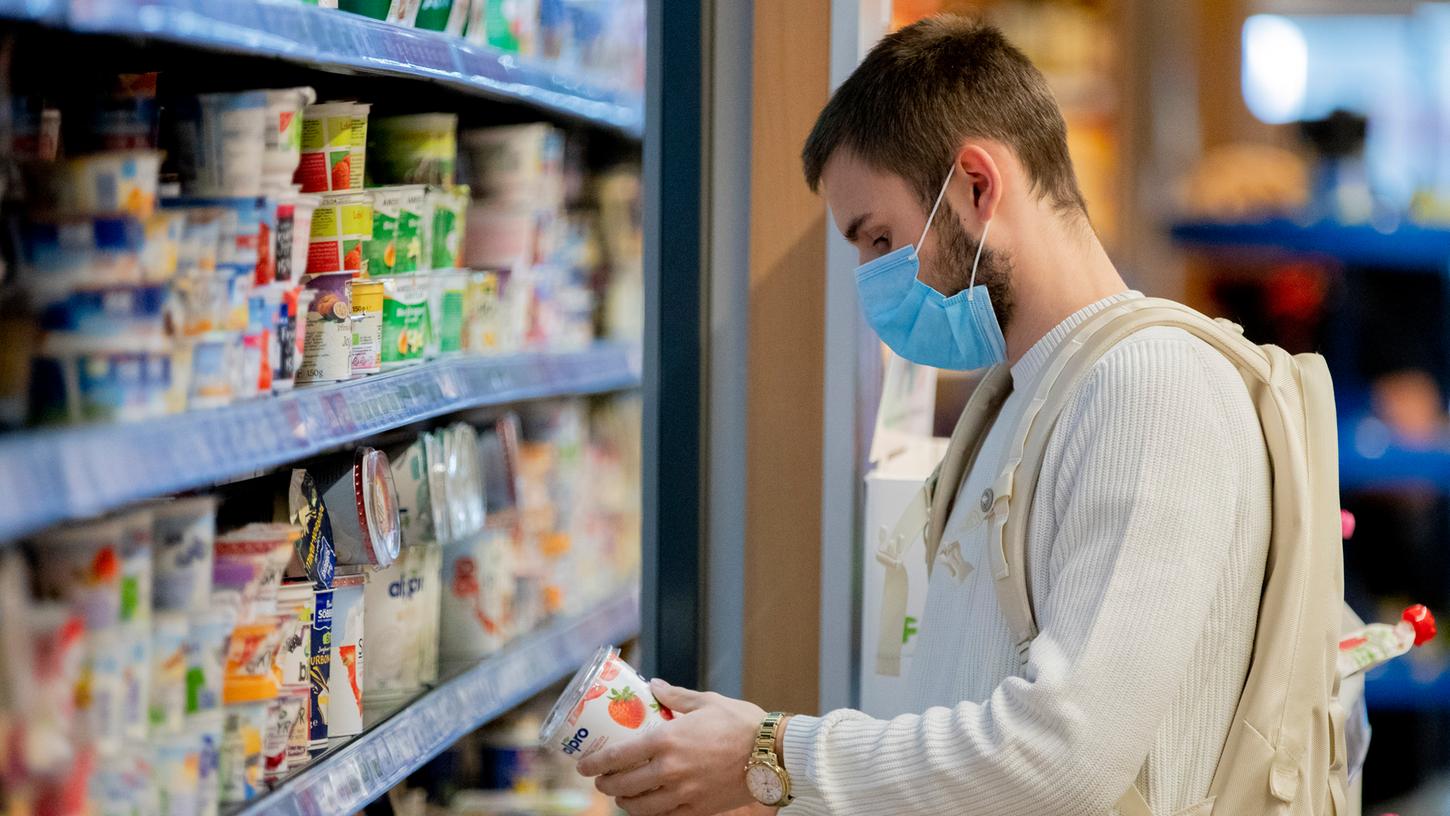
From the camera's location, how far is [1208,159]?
17.0 feet

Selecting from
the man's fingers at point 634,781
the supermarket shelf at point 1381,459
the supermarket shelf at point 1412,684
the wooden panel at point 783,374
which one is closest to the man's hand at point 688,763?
the man's fingers at point 634,781

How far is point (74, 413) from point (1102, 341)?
3.12ft

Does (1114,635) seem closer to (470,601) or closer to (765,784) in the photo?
(765,784)

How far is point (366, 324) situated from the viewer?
1671 millimetres

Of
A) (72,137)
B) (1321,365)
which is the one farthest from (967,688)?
A: (72,137)

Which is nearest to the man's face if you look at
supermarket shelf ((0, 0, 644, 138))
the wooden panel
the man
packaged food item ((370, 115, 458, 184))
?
the man

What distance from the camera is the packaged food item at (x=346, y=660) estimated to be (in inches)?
64.9

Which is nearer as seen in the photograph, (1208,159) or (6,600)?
(6,600)

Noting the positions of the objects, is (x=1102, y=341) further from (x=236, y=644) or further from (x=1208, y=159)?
(x=1208, y=159)

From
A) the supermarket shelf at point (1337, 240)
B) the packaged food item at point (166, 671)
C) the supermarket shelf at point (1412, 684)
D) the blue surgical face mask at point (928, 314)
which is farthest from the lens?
the supermarket shelf at point (1412, 684)

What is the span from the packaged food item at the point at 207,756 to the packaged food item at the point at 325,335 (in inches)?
15.9

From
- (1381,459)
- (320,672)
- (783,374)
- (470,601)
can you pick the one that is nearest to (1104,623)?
A: (783,374)

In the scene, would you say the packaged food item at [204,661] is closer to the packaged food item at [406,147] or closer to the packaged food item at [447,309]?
the packaged food item at [447,309]

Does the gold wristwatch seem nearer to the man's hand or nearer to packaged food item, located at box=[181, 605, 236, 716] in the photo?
the man's hand
